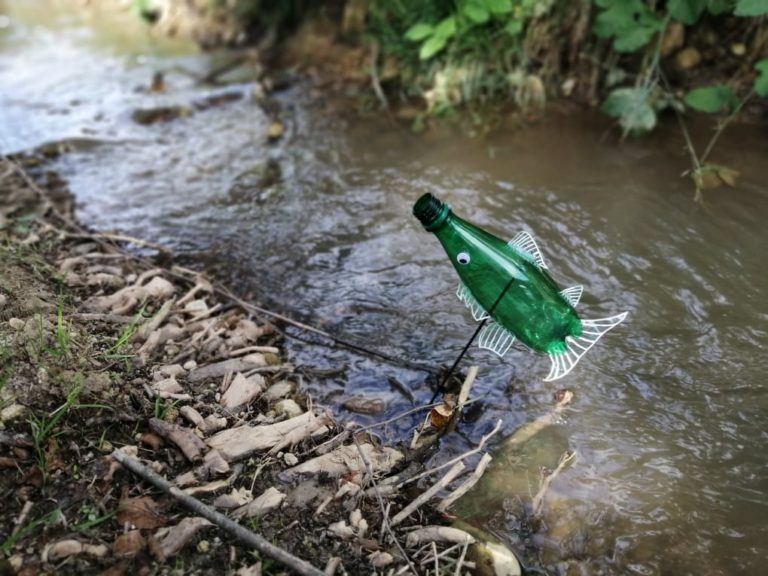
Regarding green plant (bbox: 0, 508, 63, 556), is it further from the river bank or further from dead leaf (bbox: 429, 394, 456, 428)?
dead leaf (bbox: 429, 394, 456, 428)

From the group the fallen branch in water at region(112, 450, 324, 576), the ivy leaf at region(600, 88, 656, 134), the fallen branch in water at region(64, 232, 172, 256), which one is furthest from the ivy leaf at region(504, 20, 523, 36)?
the fallen branch in water at region(112, 450, 324, 576)

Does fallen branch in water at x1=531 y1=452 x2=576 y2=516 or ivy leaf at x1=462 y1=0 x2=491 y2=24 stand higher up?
ivy leaf at x1=462 y1=0 x2=491 y2=24

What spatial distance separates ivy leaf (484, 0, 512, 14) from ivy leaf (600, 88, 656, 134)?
3.54ft

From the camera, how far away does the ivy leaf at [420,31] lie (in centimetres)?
516

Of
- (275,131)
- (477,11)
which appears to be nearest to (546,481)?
(477,11)

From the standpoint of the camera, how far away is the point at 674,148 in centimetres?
445

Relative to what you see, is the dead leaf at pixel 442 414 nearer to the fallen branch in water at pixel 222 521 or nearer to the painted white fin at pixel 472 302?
the painted white fin at pixel 472 302

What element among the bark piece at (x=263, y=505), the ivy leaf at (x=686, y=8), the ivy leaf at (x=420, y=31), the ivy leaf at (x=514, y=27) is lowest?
the bark piece at (x=263, y=505)

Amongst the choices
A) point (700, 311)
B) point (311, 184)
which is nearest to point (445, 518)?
point (700, 311)

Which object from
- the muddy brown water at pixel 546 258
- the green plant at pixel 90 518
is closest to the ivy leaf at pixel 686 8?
the muddy brown water at pixel 546 258

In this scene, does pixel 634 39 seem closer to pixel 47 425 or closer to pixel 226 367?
pixel 226 367

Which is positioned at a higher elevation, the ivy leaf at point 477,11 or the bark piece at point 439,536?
the ivy leaf at point 477,11

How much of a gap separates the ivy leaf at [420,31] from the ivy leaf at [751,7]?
2.41 meters

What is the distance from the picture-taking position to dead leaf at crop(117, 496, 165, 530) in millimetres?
1860
